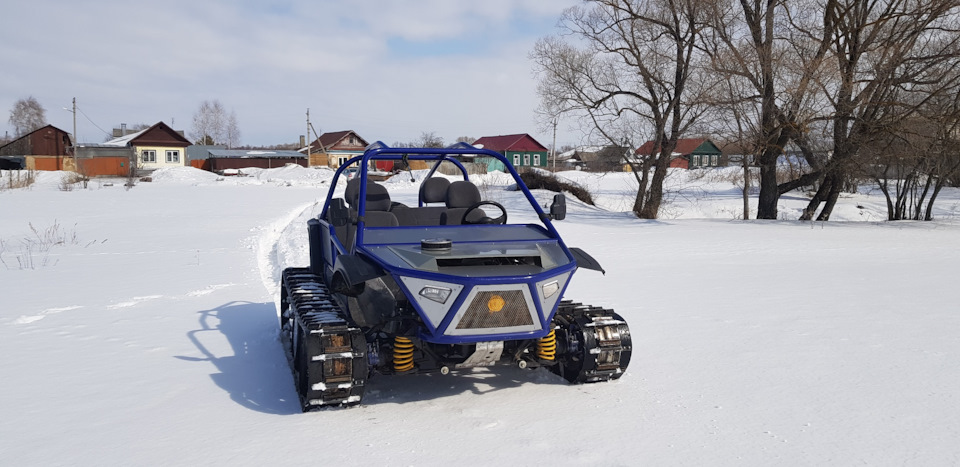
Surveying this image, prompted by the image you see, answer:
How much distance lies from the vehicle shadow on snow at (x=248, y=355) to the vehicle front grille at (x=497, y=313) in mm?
1394

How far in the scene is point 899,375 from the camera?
5.68m

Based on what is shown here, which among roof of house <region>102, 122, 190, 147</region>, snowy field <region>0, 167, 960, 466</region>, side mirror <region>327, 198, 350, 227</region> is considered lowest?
snowy field <region>0, 167, 960, 466</region>

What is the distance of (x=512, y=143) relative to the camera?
76688mm

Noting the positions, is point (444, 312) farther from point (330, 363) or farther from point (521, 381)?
point (521, 381)

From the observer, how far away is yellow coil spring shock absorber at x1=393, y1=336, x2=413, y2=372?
198 inches

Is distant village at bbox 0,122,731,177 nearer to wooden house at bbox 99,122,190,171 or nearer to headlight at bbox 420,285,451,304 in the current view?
wooden house at bbox 99,122,190,171

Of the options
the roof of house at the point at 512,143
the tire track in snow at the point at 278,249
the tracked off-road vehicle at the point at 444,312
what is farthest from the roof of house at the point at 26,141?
the tracked off-road vehicle at the point at 444,312

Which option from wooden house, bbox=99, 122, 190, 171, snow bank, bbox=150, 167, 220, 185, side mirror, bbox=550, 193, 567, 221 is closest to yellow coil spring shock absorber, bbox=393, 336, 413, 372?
side mirror, bbox=550, 193, 567, 221

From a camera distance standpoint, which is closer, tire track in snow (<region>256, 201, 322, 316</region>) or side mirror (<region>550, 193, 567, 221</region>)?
side mirror (<region>550, 193, 567, 221</region>)

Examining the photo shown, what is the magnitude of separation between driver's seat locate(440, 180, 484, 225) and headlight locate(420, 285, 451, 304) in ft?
5.61

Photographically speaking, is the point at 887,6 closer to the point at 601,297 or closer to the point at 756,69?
the point at 756,69

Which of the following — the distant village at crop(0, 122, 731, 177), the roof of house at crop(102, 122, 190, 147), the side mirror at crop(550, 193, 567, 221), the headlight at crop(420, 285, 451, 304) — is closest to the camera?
the headlight at crop(420, 285, 451, 304)

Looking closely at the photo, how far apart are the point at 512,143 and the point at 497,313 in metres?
72.7

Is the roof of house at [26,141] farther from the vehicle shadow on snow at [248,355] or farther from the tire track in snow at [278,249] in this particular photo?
the vehicle shadow on snow at [248,355]
